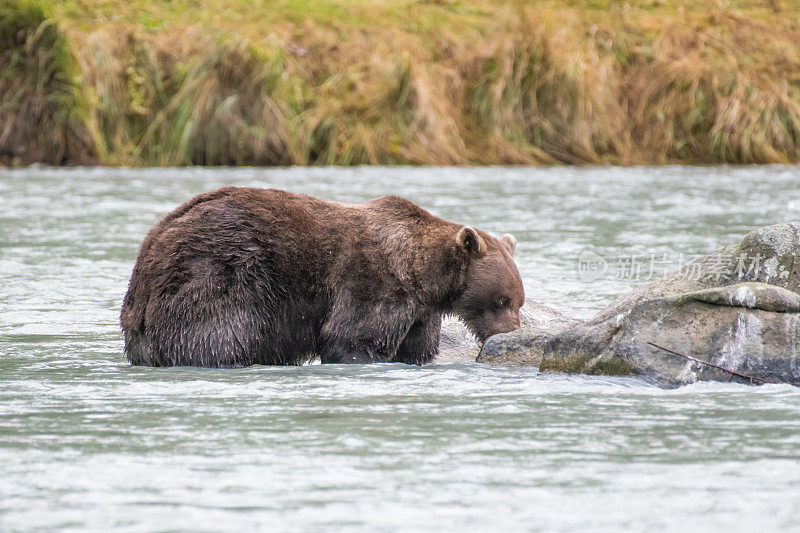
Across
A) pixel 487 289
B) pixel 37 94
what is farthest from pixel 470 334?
pixel 37 94

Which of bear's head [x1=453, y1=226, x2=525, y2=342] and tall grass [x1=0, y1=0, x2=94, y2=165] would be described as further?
tall grass [x1=0, y1=0, x2=94, y2=165]

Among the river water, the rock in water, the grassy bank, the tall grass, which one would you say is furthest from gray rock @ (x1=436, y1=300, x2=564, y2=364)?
the tall grass

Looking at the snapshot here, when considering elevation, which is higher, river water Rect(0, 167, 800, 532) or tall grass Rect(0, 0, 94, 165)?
river water Rect(0, 167, 800, 532)

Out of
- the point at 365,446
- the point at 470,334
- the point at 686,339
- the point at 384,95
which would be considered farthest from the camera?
the point at 384,95

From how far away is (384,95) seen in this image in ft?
78.7

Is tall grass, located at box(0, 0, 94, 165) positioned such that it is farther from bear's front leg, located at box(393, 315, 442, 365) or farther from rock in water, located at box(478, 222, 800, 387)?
rock in water, located at box(478, 222, 800, 387)

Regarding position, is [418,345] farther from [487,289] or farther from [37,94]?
[37,94]

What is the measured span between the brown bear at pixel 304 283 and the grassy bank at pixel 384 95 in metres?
16.2

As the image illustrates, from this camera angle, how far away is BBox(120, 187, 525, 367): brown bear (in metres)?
6.83

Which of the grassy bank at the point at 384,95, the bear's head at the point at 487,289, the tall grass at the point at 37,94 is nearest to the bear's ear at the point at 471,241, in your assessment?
the bear's head at the point at 487,289

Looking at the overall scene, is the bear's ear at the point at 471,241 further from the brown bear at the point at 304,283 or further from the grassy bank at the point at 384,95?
the grassy bank at the point at 384,95

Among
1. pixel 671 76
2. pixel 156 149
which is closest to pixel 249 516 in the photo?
pixel 156 149

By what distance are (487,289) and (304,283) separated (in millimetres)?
1230

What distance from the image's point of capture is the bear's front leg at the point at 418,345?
24.5 ft
